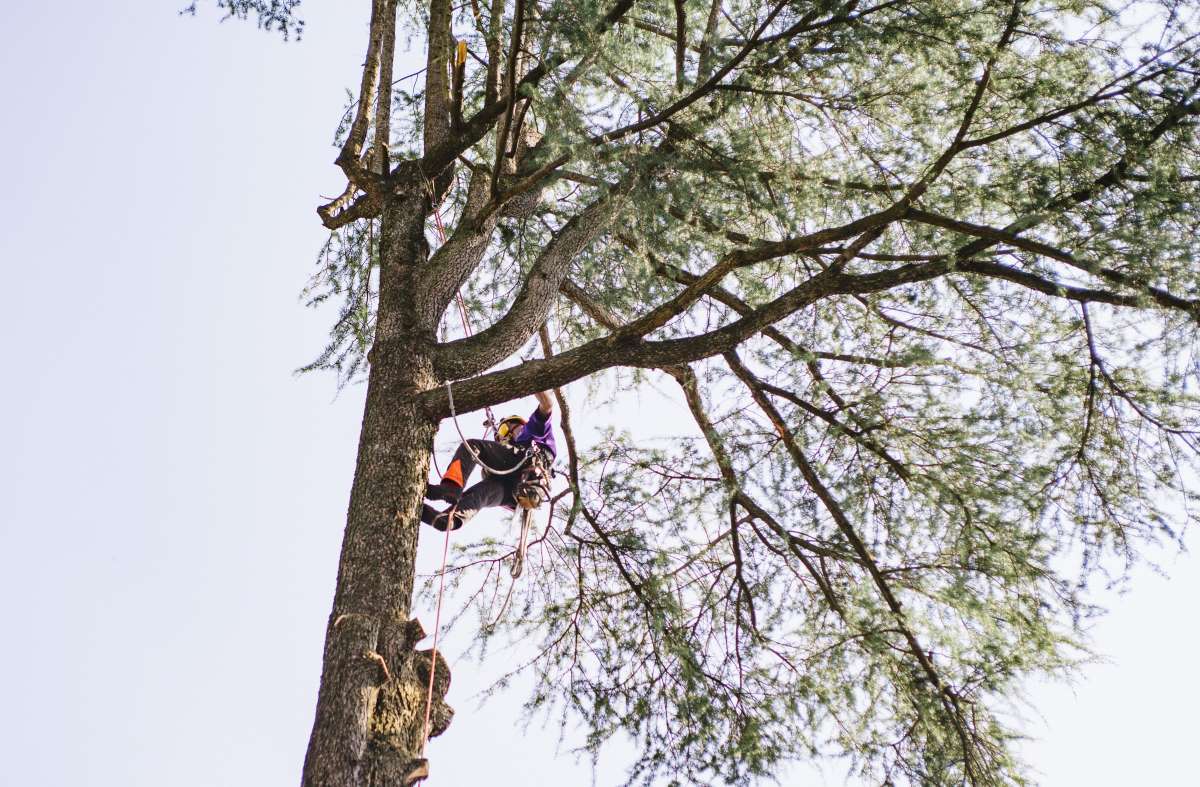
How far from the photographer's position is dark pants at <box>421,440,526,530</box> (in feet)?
16.7

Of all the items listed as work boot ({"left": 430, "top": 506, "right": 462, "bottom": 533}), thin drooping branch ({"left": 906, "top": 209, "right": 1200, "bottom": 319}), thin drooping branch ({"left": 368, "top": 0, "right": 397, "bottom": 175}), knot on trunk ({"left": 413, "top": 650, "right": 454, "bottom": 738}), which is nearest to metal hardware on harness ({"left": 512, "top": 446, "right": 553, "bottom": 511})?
work boot ({"left": 430, "top": 506, "right": 462, "bottom": 533})

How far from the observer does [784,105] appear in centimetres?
508

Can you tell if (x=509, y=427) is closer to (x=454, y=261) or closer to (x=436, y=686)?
(x=454, y=261)

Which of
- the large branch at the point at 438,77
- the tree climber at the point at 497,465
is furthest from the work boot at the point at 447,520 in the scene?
the large branch at the point at 438,77

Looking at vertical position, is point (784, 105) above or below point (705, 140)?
above

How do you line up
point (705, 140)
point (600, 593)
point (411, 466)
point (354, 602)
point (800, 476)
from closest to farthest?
point (354, 602) → point (411, 466) → point (705, 140) → point (800, 476) → point (600, 593)

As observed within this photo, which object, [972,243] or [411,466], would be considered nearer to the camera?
[972,243]

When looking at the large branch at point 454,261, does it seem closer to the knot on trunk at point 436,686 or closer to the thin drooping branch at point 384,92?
the thin drooping branch at point 384,92

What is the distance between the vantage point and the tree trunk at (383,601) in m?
3.50

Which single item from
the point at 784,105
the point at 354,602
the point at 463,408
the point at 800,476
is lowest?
the point at 354,602

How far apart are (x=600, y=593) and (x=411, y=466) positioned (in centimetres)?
209

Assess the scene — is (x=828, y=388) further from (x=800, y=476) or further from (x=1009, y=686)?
(x=1009, y=686)

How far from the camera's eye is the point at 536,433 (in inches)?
217

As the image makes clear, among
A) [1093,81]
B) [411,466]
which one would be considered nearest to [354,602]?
[411,466]
